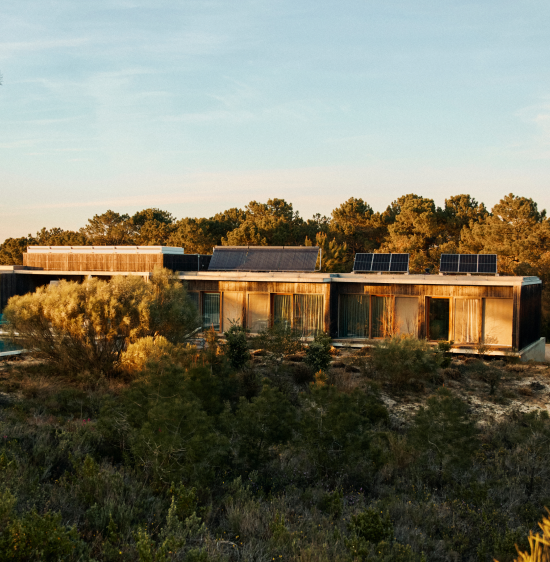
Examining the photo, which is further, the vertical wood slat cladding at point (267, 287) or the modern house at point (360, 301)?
the vertical wood slat cladding at point (267, 287)

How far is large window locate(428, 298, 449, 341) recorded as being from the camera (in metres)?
21.2

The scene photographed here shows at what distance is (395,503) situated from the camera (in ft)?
23.7

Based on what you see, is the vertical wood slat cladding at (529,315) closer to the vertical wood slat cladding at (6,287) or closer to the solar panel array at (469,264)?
the solar panel array at (469,264)

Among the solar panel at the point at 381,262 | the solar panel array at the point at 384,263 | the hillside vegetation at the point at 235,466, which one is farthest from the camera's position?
the solar panel at the point at 381,262

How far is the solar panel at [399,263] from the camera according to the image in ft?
72.2

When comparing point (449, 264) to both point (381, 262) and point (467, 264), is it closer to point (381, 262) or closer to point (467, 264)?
point (467, 264)

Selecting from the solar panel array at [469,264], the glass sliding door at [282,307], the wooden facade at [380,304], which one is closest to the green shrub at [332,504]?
the wooden facade at [380,304]

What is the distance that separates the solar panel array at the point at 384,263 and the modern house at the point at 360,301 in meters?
0.32

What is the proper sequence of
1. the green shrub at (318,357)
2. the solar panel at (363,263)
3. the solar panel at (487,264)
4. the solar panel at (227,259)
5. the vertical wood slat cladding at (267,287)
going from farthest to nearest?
the solar panel at (227,259) < the solar panel at (363,263) < the vertical wood slat cladding at (267,287) < the solar panel at (487,264) < the green shrub at (318,357)

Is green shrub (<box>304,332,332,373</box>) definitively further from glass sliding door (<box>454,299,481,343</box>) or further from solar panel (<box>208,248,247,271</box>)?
solar panel (<box>208,248,247,271</box>)

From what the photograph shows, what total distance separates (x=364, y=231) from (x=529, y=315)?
31929 mm

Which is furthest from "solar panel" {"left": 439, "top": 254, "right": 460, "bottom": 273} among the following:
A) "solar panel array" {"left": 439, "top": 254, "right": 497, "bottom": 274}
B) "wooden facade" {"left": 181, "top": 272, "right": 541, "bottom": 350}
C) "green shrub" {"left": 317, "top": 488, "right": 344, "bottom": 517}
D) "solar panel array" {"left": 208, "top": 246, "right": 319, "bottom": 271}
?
"green shrub" {"left": 317, "top": 488, "right": 344, "bottom": 517}

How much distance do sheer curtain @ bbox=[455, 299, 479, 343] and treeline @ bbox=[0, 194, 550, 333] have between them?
17059 millimetres

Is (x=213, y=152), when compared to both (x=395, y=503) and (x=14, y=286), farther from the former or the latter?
(x=395, y=503)
